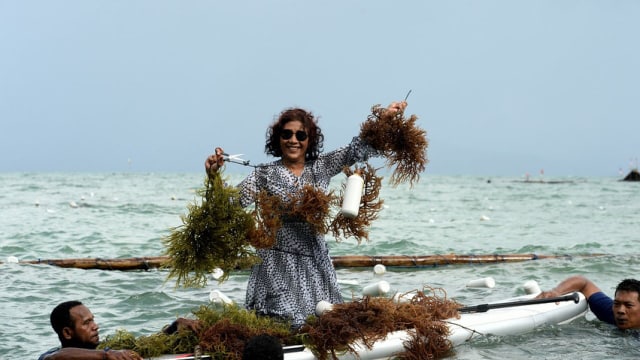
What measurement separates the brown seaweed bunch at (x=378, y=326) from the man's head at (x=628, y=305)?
7.27 ft

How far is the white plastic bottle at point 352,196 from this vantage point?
20.8 ft

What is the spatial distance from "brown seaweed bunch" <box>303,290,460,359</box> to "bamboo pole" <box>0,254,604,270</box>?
6.48 m

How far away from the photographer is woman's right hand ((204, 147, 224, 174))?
240 inches

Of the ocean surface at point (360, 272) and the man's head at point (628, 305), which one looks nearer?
the man's head at point (628, 305)

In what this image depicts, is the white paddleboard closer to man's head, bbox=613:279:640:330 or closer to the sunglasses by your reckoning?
man's head, bbox=613:279:640:330

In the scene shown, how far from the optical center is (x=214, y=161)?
611 centimetres

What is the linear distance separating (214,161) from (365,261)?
7871 mm

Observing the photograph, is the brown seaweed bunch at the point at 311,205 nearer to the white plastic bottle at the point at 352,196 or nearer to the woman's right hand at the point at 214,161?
the white plastic bottle at the point at 352,196

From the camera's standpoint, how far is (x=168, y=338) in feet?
19.5

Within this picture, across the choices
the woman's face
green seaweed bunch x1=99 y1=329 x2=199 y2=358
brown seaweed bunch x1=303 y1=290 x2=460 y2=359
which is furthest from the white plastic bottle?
green seaweed bunch x1=99 y1=329 x2=199 y2=358

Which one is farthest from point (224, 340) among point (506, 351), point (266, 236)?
point (506, 351)

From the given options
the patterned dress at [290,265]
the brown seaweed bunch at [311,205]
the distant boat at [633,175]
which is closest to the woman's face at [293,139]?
the patterned dress at [290,265]

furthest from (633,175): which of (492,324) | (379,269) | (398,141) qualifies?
(398,141)

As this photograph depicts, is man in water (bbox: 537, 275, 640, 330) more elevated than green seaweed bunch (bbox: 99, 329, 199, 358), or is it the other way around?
green seaweed bunch (bbox: 99, 329, 199, 358)
